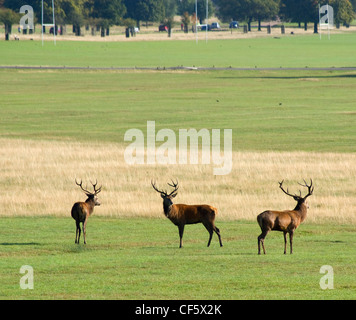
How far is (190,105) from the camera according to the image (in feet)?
256

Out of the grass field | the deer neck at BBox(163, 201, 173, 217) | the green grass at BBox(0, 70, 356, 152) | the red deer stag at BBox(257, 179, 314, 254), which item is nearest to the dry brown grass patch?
the grass field

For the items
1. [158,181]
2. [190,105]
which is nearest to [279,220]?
[158,181]

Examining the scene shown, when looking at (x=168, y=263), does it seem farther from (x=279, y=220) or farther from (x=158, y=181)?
(x=158, y=181)

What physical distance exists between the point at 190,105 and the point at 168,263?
60.0 metres

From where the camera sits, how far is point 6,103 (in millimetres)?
80250

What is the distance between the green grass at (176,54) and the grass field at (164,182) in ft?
96.3

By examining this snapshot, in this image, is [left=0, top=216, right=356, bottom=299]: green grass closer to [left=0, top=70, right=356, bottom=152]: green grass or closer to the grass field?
the grass field

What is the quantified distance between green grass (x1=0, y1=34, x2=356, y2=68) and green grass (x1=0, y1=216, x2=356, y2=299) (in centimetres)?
10786

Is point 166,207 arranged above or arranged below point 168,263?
A: above

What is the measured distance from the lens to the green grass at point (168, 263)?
1580 centimetres

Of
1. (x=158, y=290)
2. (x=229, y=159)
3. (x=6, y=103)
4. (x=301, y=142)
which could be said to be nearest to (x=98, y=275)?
(x=158, y=290)

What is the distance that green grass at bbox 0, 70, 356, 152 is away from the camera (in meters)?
58.8
